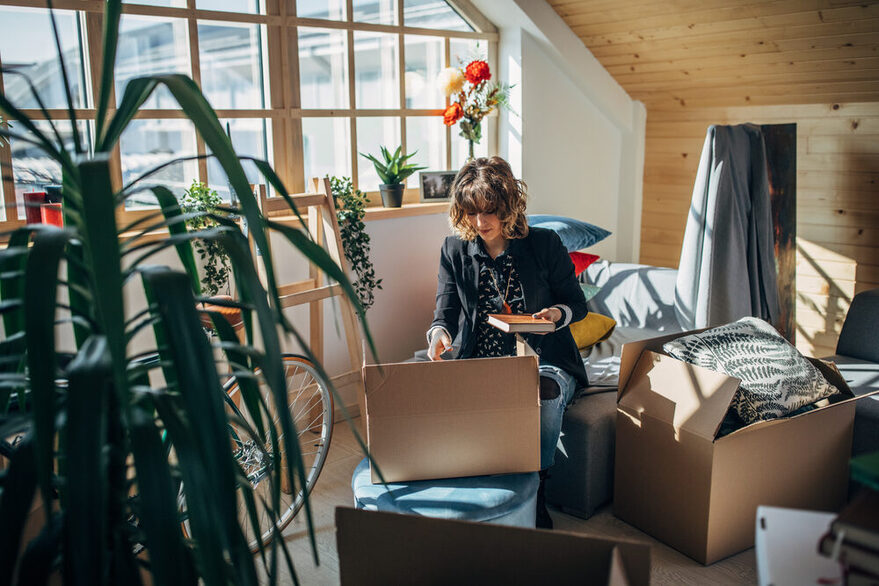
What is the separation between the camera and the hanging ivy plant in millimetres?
2955

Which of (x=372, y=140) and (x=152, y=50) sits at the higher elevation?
(x=152, y=50)

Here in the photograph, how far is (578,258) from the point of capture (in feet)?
10.9

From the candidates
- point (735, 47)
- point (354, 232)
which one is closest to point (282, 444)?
point (354, 232)

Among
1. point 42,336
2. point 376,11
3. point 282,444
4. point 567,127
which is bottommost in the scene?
point 282,444

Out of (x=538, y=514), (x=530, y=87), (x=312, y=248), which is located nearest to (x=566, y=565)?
(x=312, y=248)

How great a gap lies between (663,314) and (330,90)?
176cm

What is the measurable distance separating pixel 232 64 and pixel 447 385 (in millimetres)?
1893

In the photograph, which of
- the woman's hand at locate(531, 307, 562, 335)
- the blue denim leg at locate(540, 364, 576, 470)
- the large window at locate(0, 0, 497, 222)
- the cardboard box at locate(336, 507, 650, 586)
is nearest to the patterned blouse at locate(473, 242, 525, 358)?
the woman's hand at locate(531, 307, 562, 335)

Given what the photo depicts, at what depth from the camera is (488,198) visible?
225cm

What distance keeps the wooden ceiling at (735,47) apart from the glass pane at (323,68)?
1095mm

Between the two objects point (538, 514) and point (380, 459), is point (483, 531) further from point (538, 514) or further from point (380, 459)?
point (538, 514)

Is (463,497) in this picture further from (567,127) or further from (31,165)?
(567,127)

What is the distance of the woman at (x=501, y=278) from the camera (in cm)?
229

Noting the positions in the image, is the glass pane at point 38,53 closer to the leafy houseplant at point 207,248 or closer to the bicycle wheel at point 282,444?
the leafy houseplant at point 207,248
